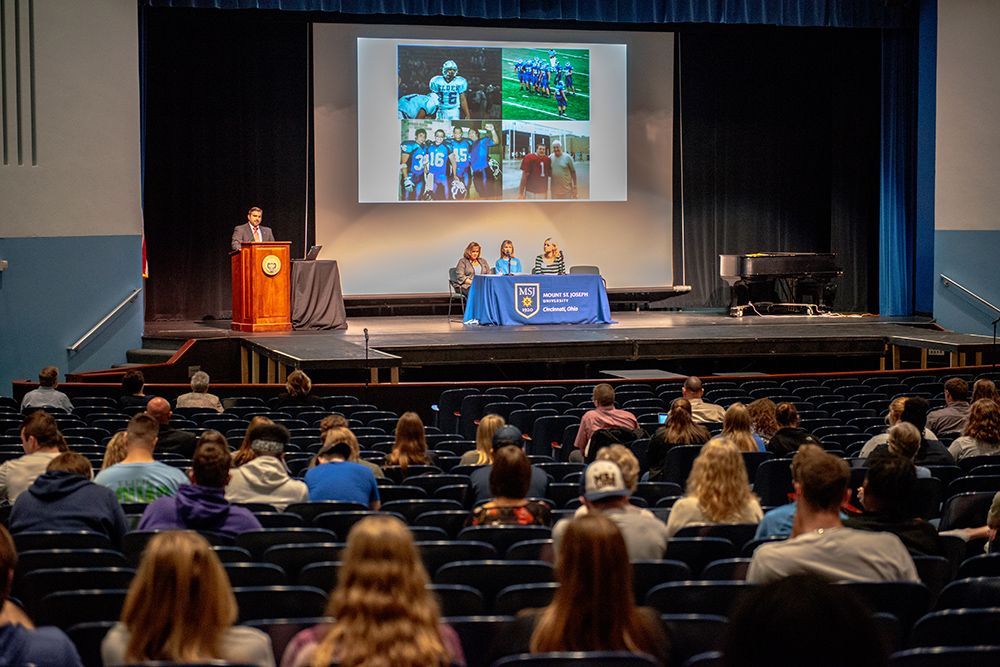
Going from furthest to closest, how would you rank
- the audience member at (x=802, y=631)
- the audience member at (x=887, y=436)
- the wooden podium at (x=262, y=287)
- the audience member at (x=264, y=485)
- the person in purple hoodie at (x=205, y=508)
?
the wooden podium at (x=262, y=287) < the audience member at (x=887, y=436) < the audience member at (x=264, y=485) < the person in purple hoodie at (x=205, y=508) < the audience member at (x=802, y=631)

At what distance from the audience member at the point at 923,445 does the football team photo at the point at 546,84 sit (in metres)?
11.1

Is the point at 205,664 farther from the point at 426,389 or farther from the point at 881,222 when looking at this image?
the point at 881,222

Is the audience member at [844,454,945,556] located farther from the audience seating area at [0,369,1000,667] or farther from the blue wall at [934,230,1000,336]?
the blue wall at [934,230,1000,336]

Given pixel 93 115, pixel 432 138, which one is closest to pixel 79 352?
pixel 93 115

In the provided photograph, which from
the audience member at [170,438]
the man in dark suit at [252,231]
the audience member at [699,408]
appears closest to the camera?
the audience member at [170,438]

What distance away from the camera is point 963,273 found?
52.4 feet

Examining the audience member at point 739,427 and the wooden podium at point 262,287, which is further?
the wooden podium at point 262,287

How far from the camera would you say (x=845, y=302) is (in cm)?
A: 1856

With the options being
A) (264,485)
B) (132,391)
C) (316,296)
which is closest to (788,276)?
(316,296)

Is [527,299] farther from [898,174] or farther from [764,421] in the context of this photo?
[764,421]

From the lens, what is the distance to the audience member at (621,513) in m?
Result: 3.76

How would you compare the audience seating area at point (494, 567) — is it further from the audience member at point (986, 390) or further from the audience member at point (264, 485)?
the audience member at point (986, 390)

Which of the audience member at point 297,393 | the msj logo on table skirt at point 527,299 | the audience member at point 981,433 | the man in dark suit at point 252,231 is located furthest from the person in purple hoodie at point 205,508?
the msj logo on table skirt at point 527,299

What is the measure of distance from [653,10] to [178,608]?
1406 cm
